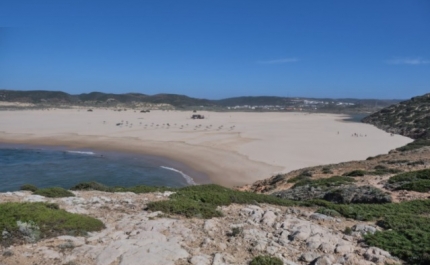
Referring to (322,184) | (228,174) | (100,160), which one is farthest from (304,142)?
(322,184)

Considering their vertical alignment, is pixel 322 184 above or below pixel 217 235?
below

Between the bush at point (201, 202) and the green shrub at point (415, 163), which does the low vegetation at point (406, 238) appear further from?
the green shrub at point (415, 163)

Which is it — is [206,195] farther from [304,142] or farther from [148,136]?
[148,136]

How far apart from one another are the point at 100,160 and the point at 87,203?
23.1 metres

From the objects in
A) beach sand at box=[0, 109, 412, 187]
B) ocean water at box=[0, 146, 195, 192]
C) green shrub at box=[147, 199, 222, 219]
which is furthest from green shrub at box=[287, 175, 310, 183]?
green shrub at box=[147, 199, 222, 219]

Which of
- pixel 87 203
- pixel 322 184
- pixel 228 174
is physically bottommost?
pixel 228 174

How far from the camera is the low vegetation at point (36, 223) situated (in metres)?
6.57

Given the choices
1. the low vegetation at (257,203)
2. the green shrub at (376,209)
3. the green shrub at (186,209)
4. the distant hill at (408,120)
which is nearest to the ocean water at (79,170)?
the low vegetation at (257,203)

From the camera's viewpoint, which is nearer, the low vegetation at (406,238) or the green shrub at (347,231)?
the low vegetation at (406,238)

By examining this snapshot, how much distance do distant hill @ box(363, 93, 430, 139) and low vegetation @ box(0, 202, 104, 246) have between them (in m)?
48.8

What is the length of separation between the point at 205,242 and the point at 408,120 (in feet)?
226

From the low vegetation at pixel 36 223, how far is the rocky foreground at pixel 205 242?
0.23 metres

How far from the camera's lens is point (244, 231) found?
7.31 metres

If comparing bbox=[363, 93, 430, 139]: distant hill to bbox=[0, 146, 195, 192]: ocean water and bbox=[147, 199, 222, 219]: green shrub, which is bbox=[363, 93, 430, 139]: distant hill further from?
bbox=[147, 199, 222, 219]: green shrub
